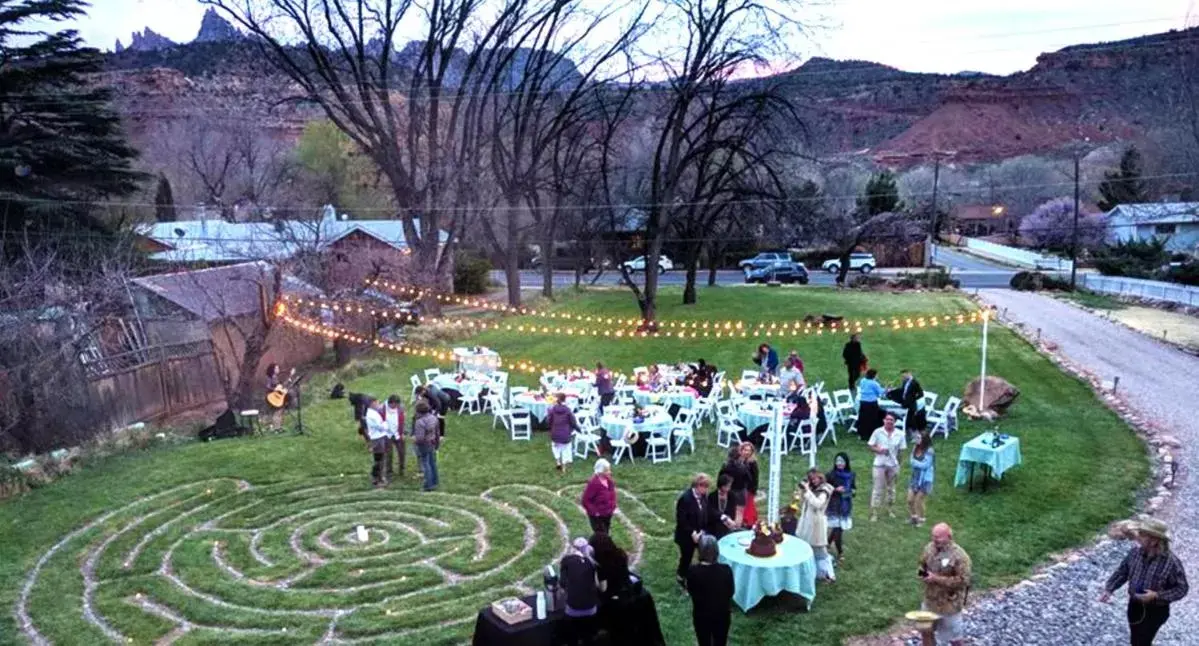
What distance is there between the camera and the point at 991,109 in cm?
14625

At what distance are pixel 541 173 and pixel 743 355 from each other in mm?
26768

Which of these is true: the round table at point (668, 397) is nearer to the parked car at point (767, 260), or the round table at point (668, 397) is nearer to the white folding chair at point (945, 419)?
the white folding chair at point (945, 419)

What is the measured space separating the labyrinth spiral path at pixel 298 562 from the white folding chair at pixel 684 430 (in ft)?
8.83

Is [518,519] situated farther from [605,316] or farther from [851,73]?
[851,73]

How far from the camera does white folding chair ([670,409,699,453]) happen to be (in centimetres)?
1564

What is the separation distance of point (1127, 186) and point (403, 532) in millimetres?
60867

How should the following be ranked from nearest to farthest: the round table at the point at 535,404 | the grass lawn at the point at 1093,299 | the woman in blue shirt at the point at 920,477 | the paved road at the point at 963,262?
the woman in blue shirt at the point at 920,477 → the round table at the point at 535,404 → the grass lawn at the point at 1093,299 → the paved road at the point at 963,262

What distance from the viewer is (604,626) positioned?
7996 millimetres

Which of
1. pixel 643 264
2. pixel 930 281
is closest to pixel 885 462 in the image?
pixel 930 281

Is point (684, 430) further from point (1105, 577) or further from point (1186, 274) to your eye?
point (1186, 274)

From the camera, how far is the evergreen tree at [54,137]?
83.3ft

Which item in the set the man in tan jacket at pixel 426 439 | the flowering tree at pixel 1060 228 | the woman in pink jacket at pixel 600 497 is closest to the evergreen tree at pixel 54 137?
the man in tan jacket at pixel 426 439

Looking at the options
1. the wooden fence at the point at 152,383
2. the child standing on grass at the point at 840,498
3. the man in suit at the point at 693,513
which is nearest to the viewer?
the man in suit at the point at 693,513

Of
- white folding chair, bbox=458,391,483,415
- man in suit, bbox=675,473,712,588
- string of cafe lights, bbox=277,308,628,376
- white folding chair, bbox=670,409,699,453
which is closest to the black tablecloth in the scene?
man in suit, bbox=675,473,712,588
